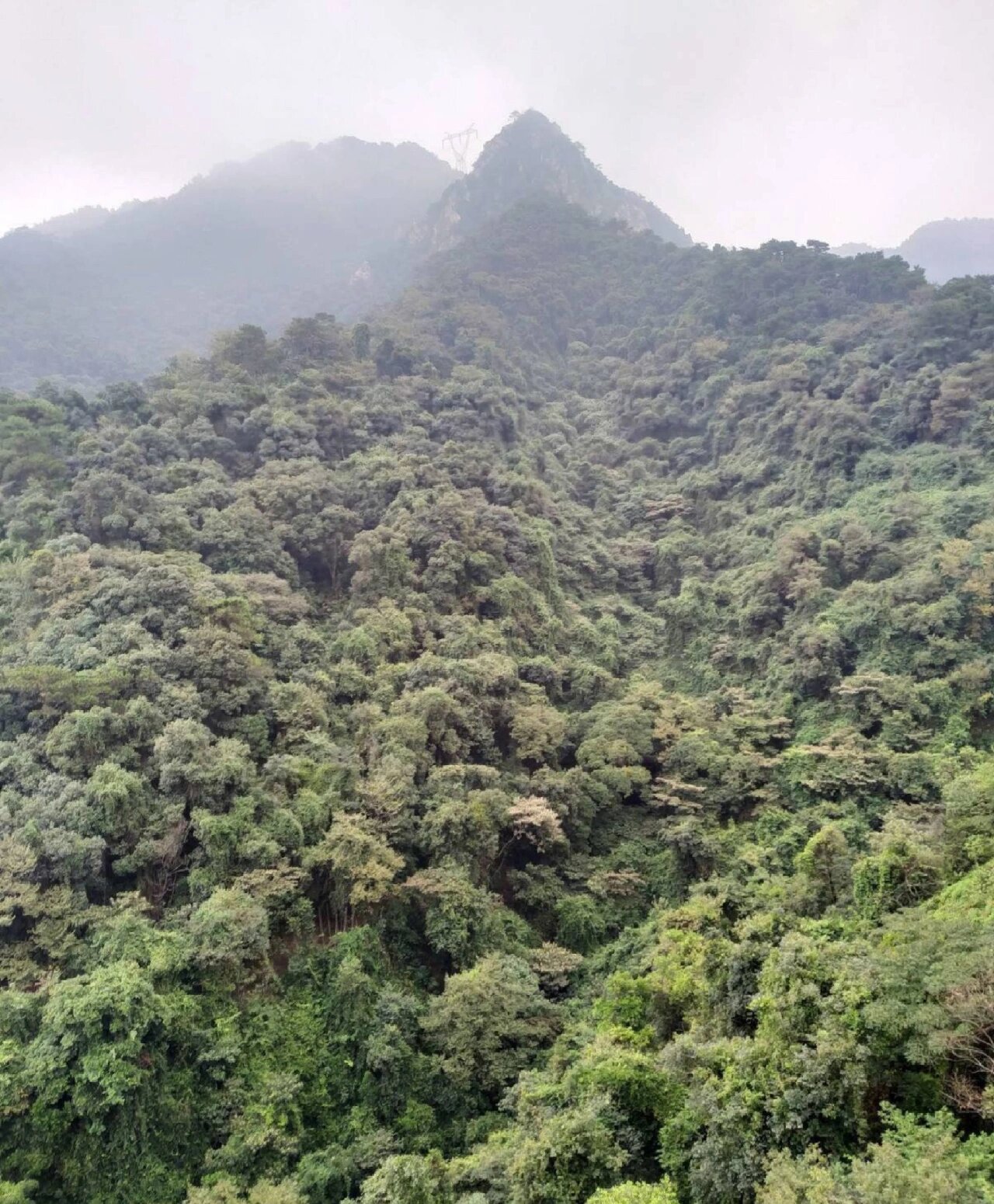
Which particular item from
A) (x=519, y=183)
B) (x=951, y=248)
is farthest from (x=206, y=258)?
(x=951, y=248)

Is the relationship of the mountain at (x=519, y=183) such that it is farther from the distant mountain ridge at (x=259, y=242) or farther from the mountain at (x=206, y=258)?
the mountain at (x=206, y=258)

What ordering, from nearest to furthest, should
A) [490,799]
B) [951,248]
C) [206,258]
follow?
[490,799] → [951,248] → [206,258]

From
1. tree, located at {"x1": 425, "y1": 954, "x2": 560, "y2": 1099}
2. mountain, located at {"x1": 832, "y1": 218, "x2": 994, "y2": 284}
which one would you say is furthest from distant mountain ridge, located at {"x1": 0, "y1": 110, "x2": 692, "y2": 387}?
tree, located at {"x1": 425, "y1": 954, "x2": 560, "y2": 1099}

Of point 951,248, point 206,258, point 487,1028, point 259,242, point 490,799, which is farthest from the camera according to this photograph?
point 259,242

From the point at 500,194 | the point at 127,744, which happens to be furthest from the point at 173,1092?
the point at 500,194

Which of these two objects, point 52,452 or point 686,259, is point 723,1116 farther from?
point 686,259

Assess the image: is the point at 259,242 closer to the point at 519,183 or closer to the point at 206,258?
the point at 206,258

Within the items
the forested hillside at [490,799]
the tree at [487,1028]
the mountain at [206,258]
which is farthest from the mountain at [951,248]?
the tree at [487,1028]

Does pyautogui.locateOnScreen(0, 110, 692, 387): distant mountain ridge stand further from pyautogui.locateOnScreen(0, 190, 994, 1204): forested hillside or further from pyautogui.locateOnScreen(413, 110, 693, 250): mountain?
pyautogui.locateOnScreen(0, 190, 994, 1204): forested hillside
